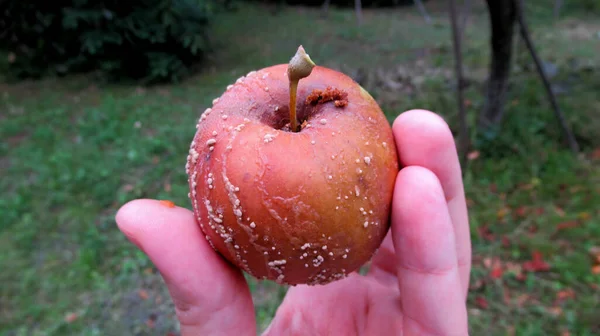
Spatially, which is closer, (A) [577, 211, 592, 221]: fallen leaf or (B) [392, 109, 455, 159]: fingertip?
(B) [392, 109, 455, 159]: fingertip

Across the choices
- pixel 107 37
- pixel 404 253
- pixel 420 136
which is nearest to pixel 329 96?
pixel 420 136

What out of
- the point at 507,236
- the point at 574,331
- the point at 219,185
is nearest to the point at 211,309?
the point at 219,185

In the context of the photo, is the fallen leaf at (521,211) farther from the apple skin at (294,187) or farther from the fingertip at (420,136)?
the apple skin at (294,187)

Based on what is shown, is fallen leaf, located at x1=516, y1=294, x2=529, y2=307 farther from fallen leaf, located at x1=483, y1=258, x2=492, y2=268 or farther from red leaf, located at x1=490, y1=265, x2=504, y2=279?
fallen leaf, located at x1=483, y1=258, x2=492, y2=268

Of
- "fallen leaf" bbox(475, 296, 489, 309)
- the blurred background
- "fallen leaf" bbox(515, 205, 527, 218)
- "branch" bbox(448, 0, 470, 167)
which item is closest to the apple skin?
the blurred background

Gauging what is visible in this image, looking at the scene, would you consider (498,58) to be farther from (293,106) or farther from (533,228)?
(293,106)

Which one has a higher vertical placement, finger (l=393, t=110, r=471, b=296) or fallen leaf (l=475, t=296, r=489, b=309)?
finger (l=393, t=110, r=471, b=296)
